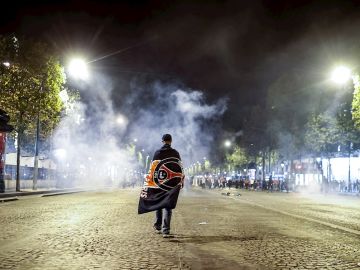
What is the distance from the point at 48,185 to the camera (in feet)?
166

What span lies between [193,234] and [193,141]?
14325cm

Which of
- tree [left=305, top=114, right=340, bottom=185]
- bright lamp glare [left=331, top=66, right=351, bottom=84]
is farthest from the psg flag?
tree [left=305, top=114, right=340, bottom=185]

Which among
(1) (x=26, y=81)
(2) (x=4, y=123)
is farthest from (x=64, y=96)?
(2) (x=4, y=123)

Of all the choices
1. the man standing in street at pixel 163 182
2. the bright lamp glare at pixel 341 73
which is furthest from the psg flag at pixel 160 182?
the bright lamp glare at pixel 341 73

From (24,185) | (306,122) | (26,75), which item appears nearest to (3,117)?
(26,75)

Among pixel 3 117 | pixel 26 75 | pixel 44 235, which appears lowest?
pixel 44 235

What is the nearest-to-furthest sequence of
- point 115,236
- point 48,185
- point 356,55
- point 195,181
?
point 115,236 < point 356,55 < point 48,185 < point 195,181

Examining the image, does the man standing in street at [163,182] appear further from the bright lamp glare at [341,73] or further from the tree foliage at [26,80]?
the bright lamp glare at [341,73]

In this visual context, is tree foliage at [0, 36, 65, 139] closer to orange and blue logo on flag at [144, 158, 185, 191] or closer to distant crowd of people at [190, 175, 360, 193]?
orange and blue logo on flag at [144, 158, 185, 191]

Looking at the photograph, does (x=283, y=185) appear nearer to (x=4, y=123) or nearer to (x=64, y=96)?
(x=64, y=96)

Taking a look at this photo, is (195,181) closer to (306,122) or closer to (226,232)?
(306,122)

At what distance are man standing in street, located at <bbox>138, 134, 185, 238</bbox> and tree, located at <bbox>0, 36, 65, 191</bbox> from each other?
25.9 m

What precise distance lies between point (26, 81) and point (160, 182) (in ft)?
89.2

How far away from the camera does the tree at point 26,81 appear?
3353cm
